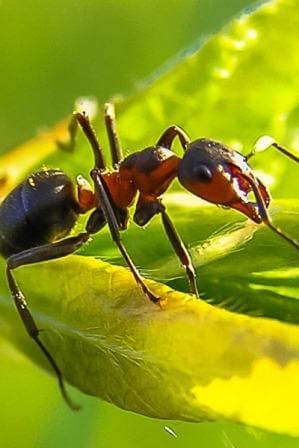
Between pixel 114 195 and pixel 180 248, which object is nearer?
pixel 180 248

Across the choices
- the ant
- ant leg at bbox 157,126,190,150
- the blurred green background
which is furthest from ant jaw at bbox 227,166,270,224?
the blurred green background

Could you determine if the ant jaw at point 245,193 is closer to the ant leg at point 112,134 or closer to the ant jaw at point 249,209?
the ant jaw at point 249,209

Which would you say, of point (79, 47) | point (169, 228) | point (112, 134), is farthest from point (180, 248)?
point (79, 47)

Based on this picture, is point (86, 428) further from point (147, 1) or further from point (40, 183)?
point (147, 1)

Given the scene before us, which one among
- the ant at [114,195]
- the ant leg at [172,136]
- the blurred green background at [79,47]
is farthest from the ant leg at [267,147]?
the blurred green background at [79,47]

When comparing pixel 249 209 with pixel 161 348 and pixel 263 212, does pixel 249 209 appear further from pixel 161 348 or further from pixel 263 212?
pixel 161 348

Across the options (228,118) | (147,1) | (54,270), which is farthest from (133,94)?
(147,1)
